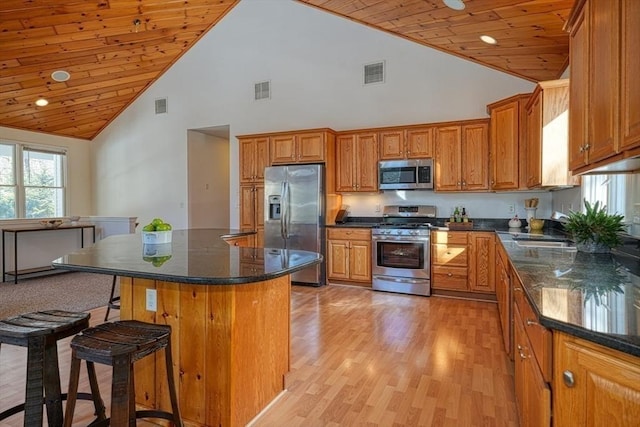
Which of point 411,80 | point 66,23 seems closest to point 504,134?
point 411,80

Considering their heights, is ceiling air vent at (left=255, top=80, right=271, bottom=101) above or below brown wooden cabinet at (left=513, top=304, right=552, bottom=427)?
above

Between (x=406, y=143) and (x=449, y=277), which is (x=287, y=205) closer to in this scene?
(x=406, y=143)

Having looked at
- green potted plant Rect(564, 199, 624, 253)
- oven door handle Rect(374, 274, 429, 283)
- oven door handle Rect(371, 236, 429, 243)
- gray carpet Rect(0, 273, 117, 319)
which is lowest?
gray carpet Rect(0, 273, 117, 319)

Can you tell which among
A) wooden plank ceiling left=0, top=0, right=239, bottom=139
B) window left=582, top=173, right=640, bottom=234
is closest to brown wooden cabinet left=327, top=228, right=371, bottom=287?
window left=582, top=173, right=640, bottom=234

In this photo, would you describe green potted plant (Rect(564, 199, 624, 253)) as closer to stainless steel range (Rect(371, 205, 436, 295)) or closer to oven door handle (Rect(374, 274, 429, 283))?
stainless steel range (Rect(371, 205, 436, 295))

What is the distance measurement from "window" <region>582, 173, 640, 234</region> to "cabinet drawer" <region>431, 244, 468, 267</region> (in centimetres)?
163

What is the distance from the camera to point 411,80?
5449mm

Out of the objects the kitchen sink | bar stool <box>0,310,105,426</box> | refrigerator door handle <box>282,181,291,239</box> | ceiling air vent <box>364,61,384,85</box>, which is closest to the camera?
bar stool <box>0,310,105,426</box>

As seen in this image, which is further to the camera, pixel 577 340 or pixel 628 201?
pixel 628 201

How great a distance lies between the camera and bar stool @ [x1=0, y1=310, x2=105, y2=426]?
1667mm

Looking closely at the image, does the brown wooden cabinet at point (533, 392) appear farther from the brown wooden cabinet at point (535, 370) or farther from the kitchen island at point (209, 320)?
the kitchen island at point (209, 320)

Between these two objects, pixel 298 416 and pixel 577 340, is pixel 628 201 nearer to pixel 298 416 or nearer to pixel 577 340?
pixel 577 340

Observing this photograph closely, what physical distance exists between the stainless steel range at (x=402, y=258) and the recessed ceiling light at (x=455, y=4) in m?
2.48

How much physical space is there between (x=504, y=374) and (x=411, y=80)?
416cm
